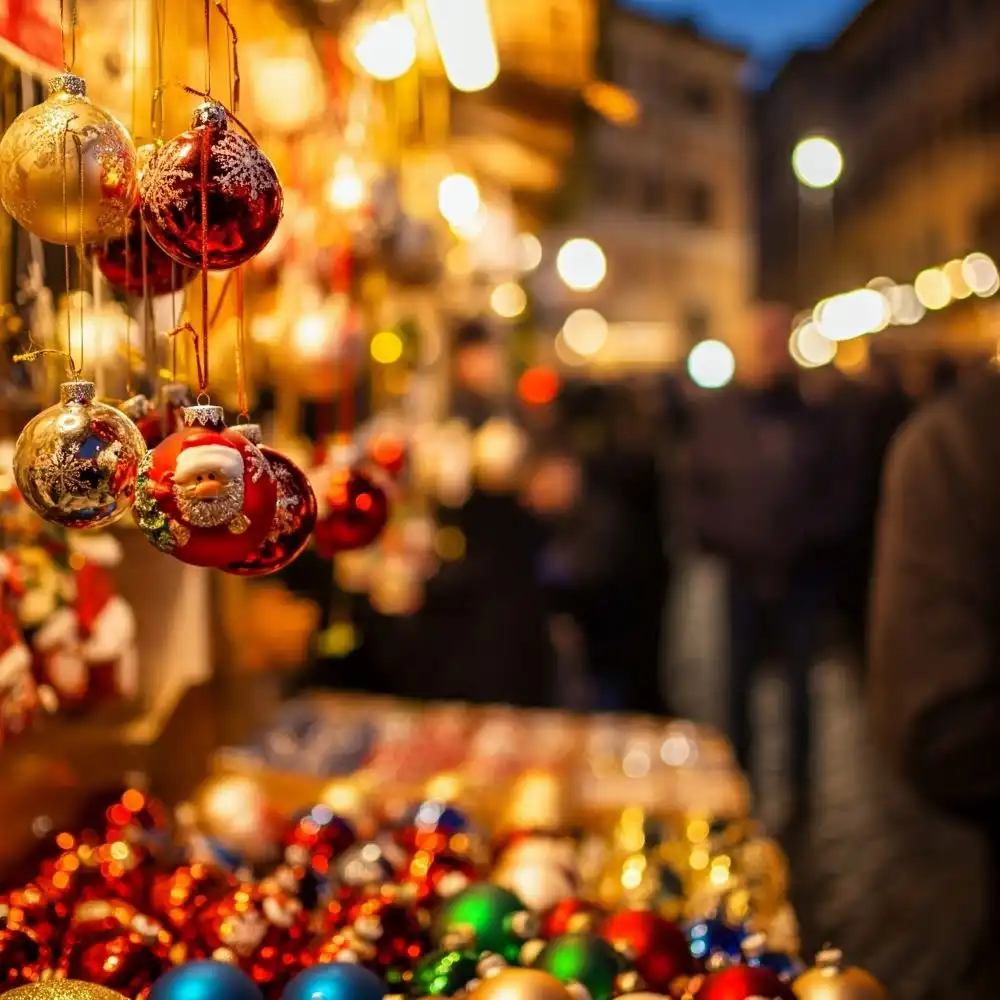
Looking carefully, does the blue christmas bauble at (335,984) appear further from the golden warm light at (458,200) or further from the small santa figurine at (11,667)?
the golden warm light at (458,200)

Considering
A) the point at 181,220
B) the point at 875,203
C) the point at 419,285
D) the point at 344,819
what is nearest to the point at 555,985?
the point at 344,819

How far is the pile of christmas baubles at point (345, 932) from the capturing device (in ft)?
4.50

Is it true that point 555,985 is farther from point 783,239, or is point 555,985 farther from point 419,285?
point 783,239

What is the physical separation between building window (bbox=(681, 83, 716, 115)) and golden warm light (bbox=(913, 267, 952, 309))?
6111 millimetres

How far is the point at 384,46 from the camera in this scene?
2.69 metres

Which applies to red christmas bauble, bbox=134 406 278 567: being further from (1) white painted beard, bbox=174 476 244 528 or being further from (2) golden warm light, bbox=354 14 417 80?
(2) golden warm light, bbox=354 14 417 80

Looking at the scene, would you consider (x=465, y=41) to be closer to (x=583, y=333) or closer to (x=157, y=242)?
(x=157, y=242)

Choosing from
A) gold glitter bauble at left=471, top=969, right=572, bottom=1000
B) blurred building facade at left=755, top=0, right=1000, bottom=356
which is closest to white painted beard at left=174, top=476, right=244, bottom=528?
gold glitter bauble at left=471, top=969, right=572, bottom=1000

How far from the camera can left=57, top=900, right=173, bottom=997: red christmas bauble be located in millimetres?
1382

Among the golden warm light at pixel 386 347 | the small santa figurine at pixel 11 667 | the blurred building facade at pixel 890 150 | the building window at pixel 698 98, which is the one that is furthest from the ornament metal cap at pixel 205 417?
the building window at pixel 698 98

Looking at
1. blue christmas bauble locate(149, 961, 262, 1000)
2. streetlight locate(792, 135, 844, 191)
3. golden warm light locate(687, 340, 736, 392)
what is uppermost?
streetlight locate(792, 135, 844, 191)

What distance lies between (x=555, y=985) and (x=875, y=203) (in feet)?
93.2

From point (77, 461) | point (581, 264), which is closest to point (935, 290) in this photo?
point (581, 264)

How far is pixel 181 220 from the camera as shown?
1.15 metres
